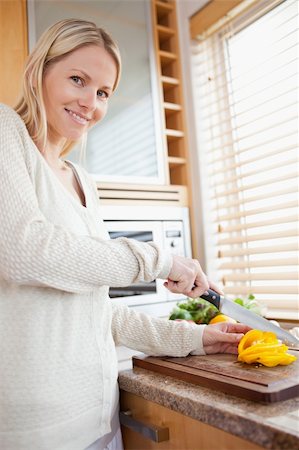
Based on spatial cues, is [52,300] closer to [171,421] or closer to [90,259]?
[90,259]

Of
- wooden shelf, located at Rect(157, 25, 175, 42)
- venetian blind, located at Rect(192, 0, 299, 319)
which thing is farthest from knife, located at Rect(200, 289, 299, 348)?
wooden shelf, located at Rect(157, 25, 175, 42)

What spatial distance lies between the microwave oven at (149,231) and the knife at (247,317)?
550 millimetres

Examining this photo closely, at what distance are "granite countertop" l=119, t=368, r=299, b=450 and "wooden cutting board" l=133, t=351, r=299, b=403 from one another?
0.04ft

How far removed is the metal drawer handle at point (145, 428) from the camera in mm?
784

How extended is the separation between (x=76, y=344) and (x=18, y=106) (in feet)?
1.69

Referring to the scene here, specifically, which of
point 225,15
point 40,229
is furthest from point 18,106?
point 225,15

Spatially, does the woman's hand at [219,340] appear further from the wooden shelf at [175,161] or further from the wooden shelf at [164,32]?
the wooden shelf at [164,32]

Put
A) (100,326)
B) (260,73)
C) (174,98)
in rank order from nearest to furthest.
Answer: (100,326)
(260,73)
(174,98)

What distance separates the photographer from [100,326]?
0.83 meters

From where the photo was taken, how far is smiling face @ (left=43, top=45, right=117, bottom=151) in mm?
882

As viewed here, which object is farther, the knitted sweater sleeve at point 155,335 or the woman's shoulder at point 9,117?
the knitted sweater sleeve at point 155,335

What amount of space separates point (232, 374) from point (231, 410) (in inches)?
4.9

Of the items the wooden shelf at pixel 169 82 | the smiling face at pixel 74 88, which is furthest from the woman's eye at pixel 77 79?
the wooden shelf at pixel 169 82

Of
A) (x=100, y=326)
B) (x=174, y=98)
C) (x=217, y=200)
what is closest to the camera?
(x=100, y=326)
